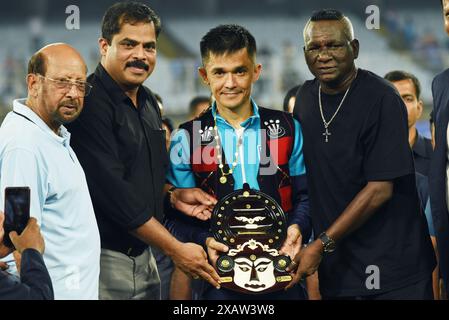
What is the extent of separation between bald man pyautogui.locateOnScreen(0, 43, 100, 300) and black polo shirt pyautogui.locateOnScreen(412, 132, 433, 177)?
1.81 meters

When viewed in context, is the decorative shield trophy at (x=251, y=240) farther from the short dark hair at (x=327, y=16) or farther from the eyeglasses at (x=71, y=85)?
Answer: the short dark hair at (x=327, y=16)

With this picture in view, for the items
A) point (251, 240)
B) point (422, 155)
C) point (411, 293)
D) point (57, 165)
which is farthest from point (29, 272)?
point (422, 155)

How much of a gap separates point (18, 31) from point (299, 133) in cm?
999

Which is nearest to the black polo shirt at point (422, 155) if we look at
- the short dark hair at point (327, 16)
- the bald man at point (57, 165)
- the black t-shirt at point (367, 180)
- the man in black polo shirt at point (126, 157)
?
the black t-shirt at point (367, 180)

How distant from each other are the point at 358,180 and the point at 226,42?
2.25ft

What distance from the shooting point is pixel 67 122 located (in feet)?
9.30

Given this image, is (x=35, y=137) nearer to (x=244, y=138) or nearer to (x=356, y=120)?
(x=244, y=138)

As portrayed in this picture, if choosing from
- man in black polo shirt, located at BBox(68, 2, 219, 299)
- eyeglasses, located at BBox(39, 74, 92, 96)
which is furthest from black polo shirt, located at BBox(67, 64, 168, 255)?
eyeglasses, located at BBox(39, 74, 92, 96)

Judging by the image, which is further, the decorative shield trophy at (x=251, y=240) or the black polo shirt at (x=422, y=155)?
the black polo shirt at (x=422, y=155)

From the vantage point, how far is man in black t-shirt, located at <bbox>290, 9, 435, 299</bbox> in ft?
9.87

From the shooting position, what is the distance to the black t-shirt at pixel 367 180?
302 cm

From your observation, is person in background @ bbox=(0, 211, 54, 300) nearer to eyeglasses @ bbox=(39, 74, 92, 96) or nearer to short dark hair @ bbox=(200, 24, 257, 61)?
eyeglasses @ bbox=(39, 74, 92, 96)

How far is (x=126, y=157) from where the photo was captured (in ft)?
9.82

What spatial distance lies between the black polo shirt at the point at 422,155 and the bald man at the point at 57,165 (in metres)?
1.81
